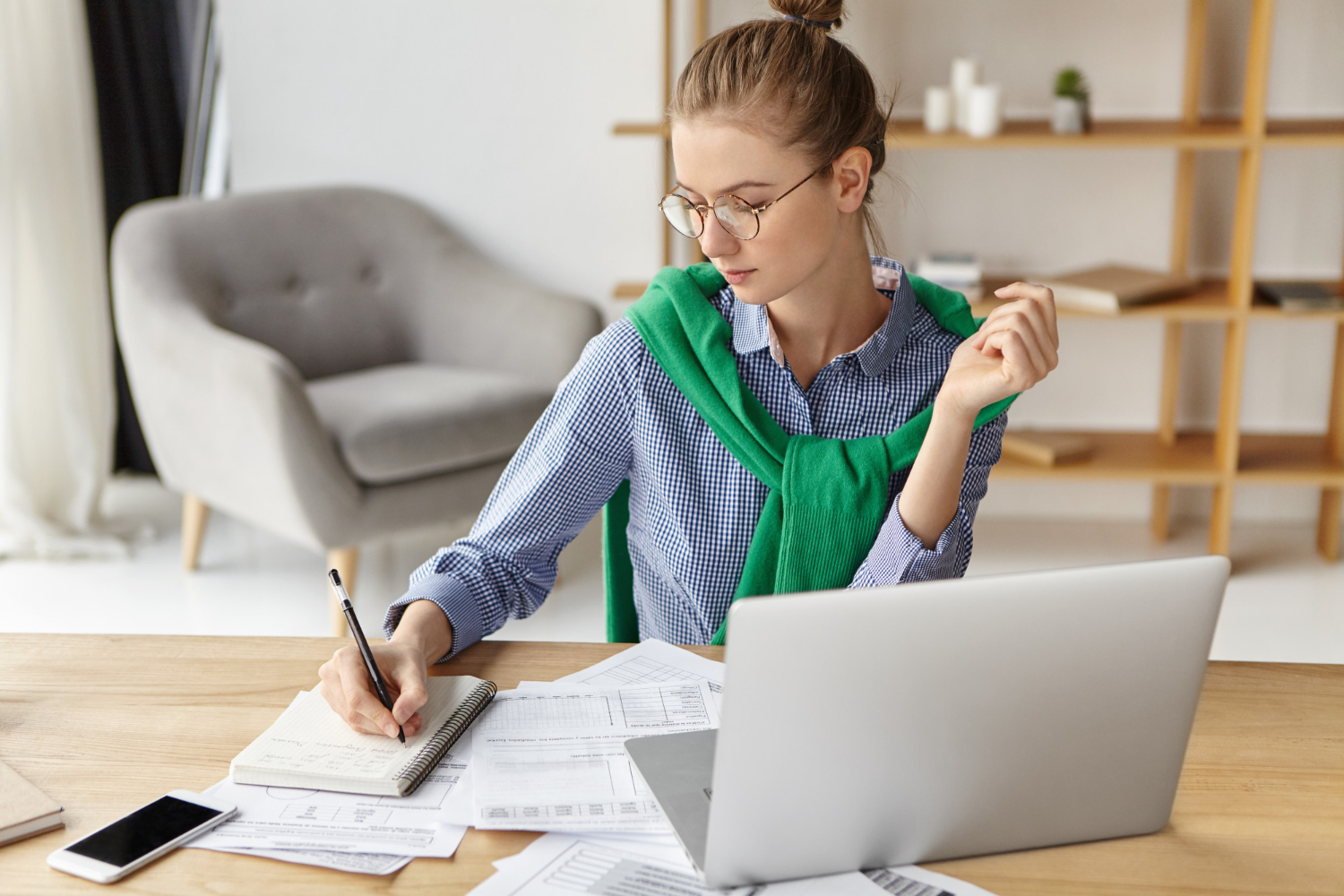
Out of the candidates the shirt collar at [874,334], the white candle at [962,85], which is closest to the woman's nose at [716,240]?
the shirt collar at [874,334]

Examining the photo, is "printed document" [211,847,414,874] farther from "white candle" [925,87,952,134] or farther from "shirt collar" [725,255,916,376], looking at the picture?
"white candle" [925,87,952,134]

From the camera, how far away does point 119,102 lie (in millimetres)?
3391

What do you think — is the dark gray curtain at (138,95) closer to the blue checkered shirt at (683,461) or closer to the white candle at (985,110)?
the white candle at (985,110)

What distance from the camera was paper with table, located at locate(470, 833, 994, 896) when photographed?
763 millimetres

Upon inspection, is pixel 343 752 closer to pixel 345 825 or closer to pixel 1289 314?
pixel 345 825

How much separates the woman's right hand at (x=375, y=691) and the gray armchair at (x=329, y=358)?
1504mm

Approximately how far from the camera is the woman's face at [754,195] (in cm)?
116

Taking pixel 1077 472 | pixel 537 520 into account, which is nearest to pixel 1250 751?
pixel 537 520

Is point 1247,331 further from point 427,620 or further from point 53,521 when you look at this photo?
point 53,521

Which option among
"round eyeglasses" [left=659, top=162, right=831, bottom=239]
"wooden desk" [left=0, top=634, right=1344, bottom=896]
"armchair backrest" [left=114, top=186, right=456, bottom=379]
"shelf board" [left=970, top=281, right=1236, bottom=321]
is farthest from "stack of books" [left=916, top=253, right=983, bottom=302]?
"wooden desk" [left=0, top=634, right=1344, bottom=896]

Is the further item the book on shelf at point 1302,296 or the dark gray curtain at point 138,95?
the dark gray curtain at point 138,95

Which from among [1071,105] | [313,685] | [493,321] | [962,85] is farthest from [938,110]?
[313,685]

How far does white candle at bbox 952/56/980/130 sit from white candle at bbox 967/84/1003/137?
0.12 ft

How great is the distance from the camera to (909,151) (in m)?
3.04
